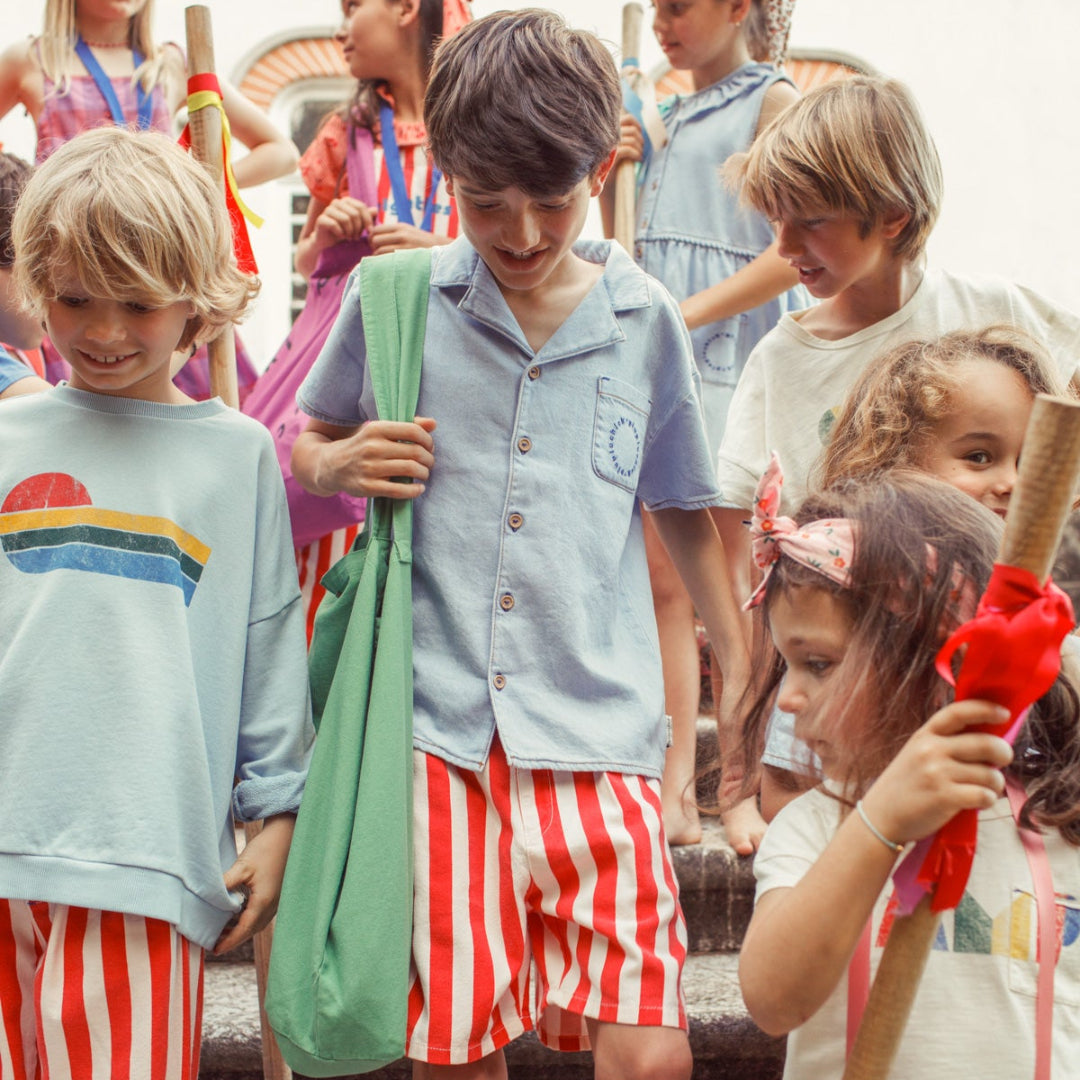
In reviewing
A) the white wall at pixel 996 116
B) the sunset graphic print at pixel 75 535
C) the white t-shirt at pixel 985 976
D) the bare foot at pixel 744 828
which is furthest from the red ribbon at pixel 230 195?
the white wall at pixel 996 116

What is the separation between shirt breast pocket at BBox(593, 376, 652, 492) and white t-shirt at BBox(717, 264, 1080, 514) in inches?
12.3

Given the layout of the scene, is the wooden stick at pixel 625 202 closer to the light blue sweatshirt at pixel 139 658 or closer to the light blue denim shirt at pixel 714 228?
the light blue denim shirt at pixel 714 228

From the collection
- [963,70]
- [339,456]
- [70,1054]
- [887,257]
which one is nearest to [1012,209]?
[963,70]

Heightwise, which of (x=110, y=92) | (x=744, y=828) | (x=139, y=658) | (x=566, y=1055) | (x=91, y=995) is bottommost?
(x=566, y=1055)

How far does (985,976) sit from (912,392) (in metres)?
0.74

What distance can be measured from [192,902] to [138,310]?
0.69 meters

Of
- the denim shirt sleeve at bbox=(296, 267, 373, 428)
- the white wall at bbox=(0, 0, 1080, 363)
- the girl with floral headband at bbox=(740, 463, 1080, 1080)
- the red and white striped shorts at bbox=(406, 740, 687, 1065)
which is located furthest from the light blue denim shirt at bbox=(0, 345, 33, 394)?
the white wall at bbox=(0, 0, 1080, 363)

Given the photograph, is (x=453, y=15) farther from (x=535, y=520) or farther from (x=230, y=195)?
(x=535, y=520)

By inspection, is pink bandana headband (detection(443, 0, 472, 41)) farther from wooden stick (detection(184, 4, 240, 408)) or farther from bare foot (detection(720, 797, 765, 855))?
bare foot (detection(720, 797, 765, 855))

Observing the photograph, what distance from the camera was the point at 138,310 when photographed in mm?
1499

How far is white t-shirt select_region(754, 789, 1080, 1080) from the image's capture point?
123 centimetres

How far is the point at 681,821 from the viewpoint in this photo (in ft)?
7.84

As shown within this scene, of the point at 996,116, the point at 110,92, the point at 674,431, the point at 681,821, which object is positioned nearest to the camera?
the point at 674,431

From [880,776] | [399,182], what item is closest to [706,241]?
[399,182]
